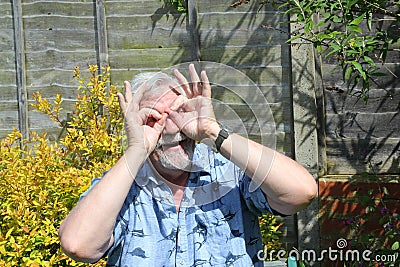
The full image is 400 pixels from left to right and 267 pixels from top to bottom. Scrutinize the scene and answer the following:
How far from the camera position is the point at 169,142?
2148mm

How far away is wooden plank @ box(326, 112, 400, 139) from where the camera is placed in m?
4.21

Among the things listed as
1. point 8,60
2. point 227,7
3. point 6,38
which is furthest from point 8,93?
point 227,7

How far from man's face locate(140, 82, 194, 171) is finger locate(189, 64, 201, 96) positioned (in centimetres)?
6

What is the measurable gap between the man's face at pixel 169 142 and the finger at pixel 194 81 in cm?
6

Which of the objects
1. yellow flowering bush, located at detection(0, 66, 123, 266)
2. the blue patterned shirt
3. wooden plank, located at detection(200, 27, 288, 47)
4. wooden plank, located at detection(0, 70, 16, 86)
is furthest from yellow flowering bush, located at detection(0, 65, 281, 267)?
the blue patterned shirt

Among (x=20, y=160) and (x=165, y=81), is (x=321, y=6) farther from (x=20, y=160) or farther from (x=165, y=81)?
(x=20, y=160)

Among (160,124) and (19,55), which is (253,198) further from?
(19,55)

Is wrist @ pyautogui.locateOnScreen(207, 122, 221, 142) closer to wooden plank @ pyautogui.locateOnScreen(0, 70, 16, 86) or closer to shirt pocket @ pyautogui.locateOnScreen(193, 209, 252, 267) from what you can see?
shirt pocket @ pyautogui.locateOnScreen(193, 209, 252, 267)

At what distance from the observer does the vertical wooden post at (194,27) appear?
4.25 meters

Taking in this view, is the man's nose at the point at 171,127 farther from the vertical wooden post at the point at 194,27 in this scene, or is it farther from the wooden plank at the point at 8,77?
the wooden plank at the point at 8,77

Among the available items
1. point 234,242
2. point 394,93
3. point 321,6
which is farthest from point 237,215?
point 394,93

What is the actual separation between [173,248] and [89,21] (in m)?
2.55

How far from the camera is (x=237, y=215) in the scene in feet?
7.38

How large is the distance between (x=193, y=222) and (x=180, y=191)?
121 millimetres
